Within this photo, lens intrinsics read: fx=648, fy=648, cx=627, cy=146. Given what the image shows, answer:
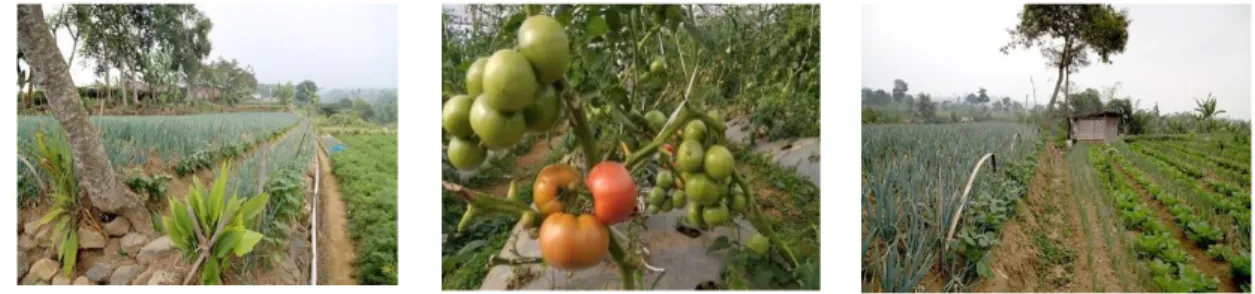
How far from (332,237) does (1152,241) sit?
1859 mm

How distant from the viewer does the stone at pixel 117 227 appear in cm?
155

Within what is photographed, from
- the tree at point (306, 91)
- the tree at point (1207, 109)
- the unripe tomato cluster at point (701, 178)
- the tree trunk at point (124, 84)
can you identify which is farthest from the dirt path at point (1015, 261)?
the tree trunk at point (124, 84)

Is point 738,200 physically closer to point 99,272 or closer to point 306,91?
point 306,91

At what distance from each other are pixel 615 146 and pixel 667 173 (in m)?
0.13

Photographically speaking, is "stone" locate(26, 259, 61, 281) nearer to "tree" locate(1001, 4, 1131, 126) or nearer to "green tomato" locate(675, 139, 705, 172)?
"green tomato" locate(675, 139, 705, 172)

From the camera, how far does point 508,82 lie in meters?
0.67

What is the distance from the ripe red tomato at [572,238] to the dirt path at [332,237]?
0.84 m

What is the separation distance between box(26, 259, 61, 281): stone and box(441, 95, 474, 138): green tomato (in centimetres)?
142

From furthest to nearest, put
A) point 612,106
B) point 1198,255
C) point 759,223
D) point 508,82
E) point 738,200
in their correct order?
1. point 1198,255
2. point 759,223
3. point 738,200
4. point 612,106
5. point 508,82

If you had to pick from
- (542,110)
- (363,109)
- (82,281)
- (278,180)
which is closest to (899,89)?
(542,110)

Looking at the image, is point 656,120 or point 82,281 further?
point 82,281

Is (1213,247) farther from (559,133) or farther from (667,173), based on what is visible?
(559,133)

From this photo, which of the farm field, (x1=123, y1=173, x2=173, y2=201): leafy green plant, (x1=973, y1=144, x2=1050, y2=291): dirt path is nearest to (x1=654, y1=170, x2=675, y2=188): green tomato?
the farm field

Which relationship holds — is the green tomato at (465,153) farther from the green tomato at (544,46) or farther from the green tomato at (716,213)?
the green tomato at (716,213)
